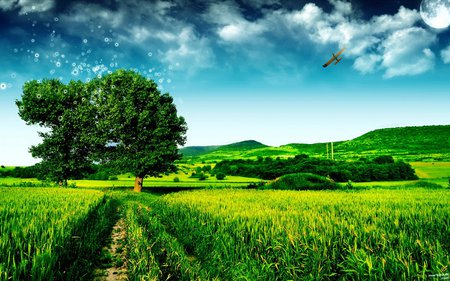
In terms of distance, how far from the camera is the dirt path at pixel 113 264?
296 inches

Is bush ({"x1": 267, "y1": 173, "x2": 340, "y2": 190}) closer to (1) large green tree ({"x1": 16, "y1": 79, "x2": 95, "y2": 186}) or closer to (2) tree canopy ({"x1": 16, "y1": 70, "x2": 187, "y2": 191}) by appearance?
(2) tree canopy ({"x1": 16, "y1": 70, "x2": 187, "y2": 191})

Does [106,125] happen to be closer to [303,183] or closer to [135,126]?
[135,126]

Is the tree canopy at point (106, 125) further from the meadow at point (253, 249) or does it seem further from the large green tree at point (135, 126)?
the meadow at point (253, 249)

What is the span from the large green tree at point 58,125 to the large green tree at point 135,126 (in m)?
2.68

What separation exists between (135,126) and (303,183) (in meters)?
21.7

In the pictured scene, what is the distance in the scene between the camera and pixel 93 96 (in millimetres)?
37500

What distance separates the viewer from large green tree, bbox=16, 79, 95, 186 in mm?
35375

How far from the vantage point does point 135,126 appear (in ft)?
116

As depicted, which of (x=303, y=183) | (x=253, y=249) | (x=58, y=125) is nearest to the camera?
(x=253, y=249)

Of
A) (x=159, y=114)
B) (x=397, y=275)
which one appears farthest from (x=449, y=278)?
(x=159, y=114)

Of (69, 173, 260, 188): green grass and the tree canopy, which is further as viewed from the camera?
(69, 173, 260, 188): green grass

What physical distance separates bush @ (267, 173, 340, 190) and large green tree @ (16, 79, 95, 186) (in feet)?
79.3

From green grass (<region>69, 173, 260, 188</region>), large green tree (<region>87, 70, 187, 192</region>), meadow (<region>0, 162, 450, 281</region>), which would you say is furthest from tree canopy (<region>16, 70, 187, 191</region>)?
meadow (<region>0, 162, 450, 281</region>)

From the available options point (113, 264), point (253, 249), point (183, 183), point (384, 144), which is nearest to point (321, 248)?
point (253, 249)
